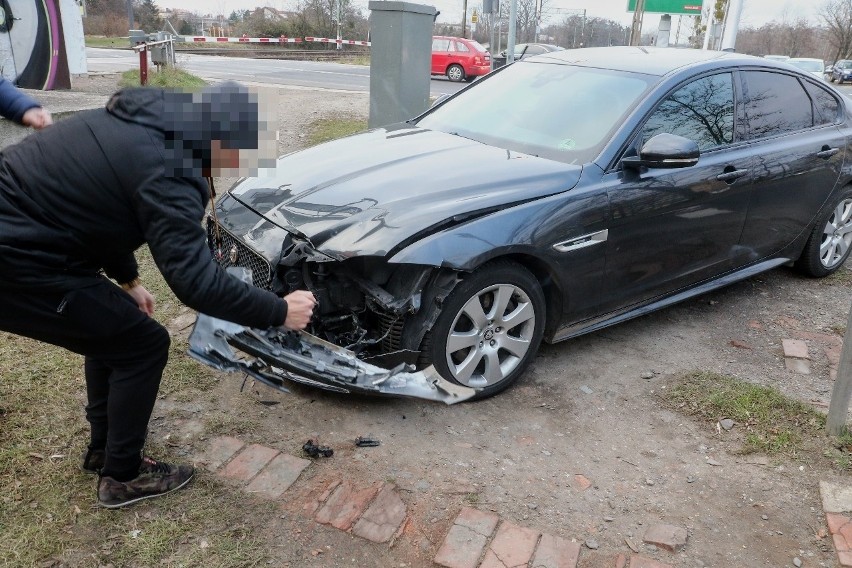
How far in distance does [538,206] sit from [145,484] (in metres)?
2.08

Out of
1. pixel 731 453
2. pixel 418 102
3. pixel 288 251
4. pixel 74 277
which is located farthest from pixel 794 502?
pixel 418 102

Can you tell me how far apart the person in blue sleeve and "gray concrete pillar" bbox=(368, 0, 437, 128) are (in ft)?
13.6

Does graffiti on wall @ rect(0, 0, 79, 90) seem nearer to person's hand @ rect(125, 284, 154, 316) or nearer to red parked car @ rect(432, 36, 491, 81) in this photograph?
person's hand @ rect(125, 284, 154, 316)

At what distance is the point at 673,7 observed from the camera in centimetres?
2364

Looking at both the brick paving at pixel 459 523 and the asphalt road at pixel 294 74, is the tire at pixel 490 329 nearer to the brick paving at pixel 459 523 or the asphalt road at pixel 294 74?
the brick paving at pixel 459 523

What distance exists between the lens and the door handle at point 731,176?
400 cm

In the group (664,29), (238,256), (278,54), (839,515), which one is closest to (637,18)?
(664,29)

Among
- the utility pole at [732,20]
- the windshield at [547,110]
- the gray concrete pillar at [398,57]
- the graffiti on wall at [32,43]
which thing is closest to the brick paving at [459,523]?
the windshield at [547,110]

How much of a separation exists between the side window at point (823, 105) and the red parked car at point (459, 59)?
1914 centimetres

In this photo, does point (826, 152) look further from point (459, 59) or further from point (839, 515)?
point (459, 59)

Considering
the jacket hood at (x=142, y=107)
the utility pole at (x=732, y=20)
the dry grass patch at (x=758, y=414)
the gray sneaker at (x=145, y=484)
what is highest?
the utility pole at (x=732, y=20)

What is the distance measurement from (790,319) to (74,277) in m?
4.31

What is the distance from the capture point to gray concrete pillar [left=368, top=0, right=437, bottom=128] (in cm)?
673

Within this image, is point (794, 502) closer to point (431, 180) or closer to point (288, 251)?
point (431, 180)
